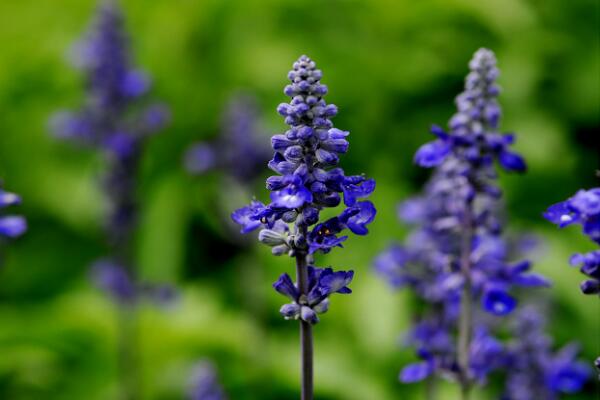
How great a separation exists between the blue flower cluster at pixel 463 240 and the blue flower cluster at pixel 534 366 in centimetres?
12

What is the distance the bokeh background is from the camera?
17.7 feet

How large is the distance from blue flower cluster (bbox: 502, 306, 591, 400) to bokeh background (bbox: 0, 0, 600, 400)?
167 centimetres

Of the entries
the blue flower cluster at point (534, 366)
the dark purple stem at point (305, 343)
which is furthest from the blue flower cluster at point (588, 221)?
the blue flower cluster at point (534, 366)

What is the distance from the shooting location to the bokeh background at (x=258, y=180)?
17.7ft

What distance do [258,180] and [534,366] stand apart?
2935 mm

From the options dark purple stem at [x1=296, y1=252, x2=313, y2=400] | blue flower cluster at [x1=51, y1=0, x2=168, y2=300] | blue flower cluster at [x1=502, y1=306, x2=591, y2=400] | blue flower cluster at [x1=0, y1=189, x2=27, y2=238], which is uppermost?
blue flower cluster at [x1=51, y1=0, x2=168, y2=300]

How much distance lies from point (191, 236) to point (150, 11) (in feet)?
8.29

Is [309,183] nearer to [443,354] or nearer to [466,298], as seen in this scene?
[466,298]

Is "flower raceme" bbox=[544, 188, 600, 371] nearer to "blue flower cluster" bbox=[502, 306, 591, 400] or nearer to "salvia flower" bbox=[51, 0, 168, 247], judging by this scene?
"blue flower cluster" bbox=[502, 306, 591, 400]

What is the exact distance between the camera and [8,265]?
22.6 feet

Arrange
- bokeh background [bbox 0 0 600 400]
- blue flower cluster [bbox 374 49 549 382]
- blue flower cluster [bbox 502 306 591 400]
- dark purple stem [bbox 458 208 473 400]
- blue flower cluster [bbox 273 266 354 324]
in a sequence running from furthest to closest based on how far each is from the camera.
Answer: bokeh background [bbox 0 0 600 400] → blue flower cluster [bbox 502 306 591 400] → dark purple stem [bbox 458 208 473 400] → blue flower cluster [bbox 374 49 549 382] → blue flower cluster [bbox 273 266 354 324]

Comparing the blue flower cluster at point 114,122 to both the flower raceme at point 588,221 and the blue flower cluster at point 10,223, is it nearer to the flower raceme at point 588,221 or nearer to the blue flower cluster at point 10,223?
the blue flower cluster at point 10,223

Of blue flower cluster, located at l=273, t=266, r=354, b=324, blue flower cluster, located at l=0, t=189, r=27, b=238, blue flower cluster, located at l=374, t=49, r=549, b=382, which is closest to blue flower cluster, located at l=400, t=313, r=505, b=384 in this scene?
blue flower cluster, located at l=374, t=49, r=549, b=382

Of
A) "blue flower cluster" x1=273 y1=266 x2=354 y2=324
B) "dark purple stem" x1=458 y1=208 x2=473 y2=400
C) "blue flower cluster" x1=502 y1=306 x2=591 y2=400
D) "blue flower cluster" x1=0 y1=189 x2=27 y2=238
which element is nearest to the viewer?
"blue flower cluster" x1=273 y1=266 x2=354 y2=324
